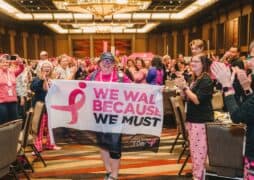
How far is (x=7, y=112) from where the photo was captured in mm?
5238

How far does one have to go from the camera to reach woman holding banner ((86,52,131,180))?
3.72 meters

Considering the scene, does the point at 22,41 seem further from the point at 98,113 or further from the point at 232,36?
the point at 98,113

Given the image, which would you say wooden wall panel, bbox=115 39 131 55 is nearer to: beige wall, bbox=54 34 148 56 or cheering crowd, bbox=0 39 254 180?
beige wall, bbox=54 34 148 56

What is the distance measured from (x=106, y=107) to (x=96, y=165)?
167 cm

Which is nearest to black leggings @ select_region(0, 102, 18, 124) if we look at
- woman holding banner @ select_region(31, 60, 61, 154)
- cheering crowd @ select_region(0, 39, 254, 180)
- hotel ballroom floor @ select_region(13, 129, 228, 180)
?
cheering crowd @ select_region(0, 39, 254, 180)

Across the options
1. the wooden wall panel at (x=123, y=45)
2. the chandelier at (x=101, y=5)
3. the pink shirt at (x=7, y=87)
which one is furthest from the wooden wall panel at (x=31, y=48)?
the pink shirt at (x=7, y=87)

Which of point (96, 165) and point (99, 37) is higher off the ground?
point (99, 37)

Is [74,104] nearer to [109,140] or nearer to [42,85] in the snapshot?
[109,140]

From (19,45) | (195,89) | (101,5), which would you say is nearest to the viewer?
(195,89)

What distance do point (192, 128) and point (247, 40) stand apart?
10.9m

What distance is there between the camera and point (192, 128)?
12.2 ft

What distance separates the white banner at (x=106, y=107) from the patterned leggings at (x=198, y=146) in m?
0.36

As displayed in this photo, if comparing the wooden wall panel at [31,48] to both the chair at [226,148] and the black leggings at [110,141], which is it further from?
the chair at [226,148]

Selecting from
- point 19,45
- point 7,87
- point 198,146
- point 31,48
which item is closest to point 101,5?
point 7,87
